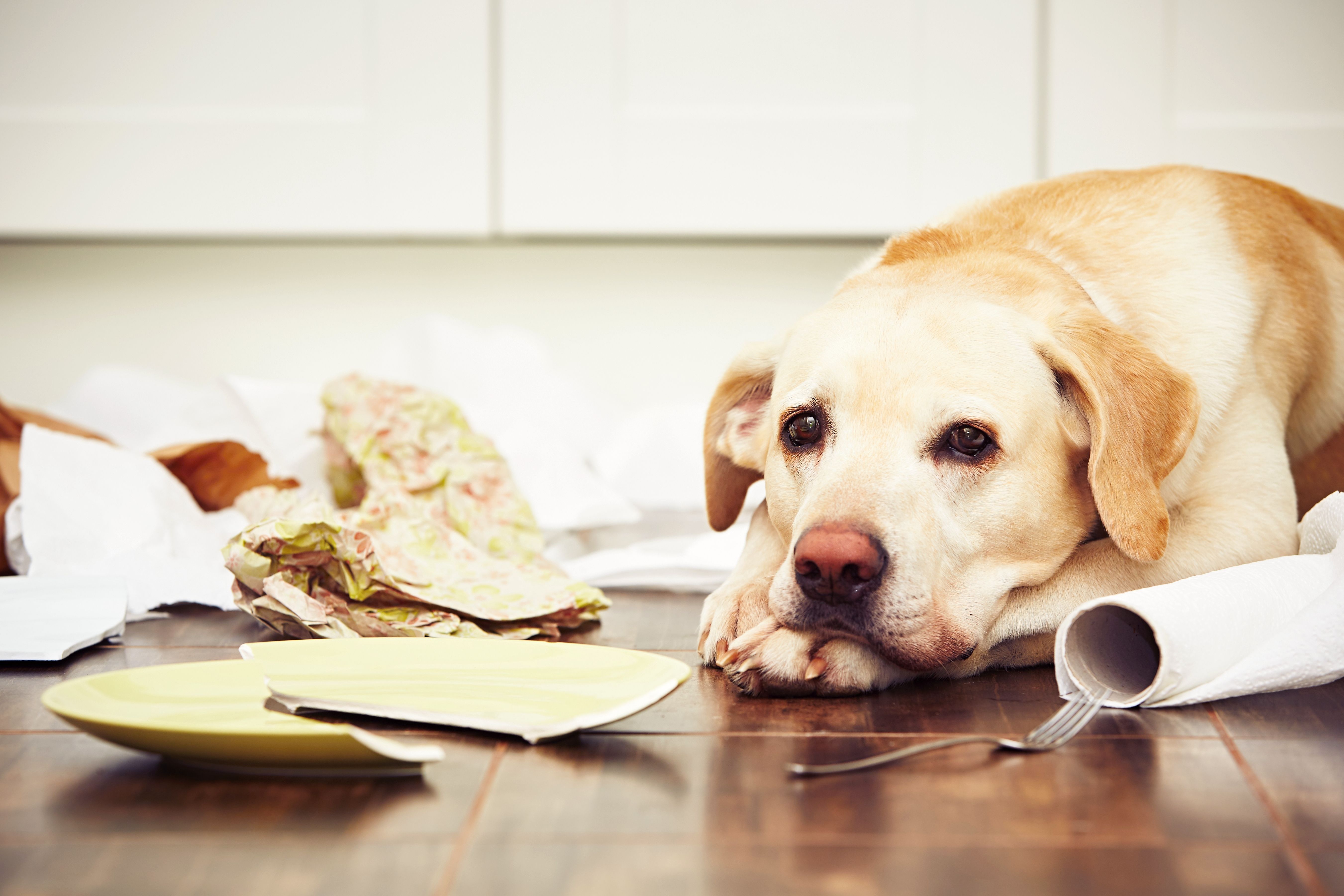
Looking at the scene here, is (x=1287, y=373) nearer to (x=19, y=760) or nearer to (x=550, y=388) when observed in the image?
(x=19, y=760)

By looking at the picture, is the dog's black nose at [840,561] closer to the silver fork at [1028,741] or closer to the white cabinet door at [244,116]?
the silver fork at [1028,741]

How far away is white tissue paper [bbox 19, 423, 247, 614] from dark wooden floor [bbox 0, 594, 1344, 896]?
0.59 metres

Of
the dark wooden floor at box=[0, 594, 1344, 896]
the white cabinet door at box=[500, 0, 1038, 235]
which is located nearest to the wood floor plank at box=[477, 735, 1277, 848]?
the dark wooden floor at box=[0, 594, 1344, 896]

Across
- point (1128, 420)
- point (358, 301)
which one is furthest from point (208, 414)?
point (1128, 420)

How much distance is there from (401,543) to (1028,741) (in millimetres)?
1065

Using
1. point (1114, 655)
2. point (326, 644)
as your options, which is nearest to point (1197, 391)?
point (1114, 655)

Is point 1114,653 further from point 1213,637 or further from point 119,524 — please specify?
point 119,524

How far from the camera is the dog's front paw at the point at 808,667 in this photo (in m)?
1.27

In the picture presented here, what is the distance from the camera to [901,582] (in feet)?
4.01

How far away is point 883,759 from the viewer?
1021 mm

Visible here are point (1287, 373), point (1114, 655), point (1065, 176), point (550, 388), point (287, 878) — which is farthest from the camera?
point (550, 388)

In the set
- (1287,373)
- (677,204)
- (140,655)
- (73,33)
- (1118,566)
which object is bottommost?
(140,655)

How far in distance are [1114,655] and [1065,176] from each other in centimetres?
89

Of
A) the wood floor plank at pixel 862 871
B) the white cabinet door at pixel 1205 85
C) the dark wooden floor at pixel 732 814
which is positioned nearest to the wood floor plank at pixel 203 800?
the dark wooden floor at pixel 732 814
